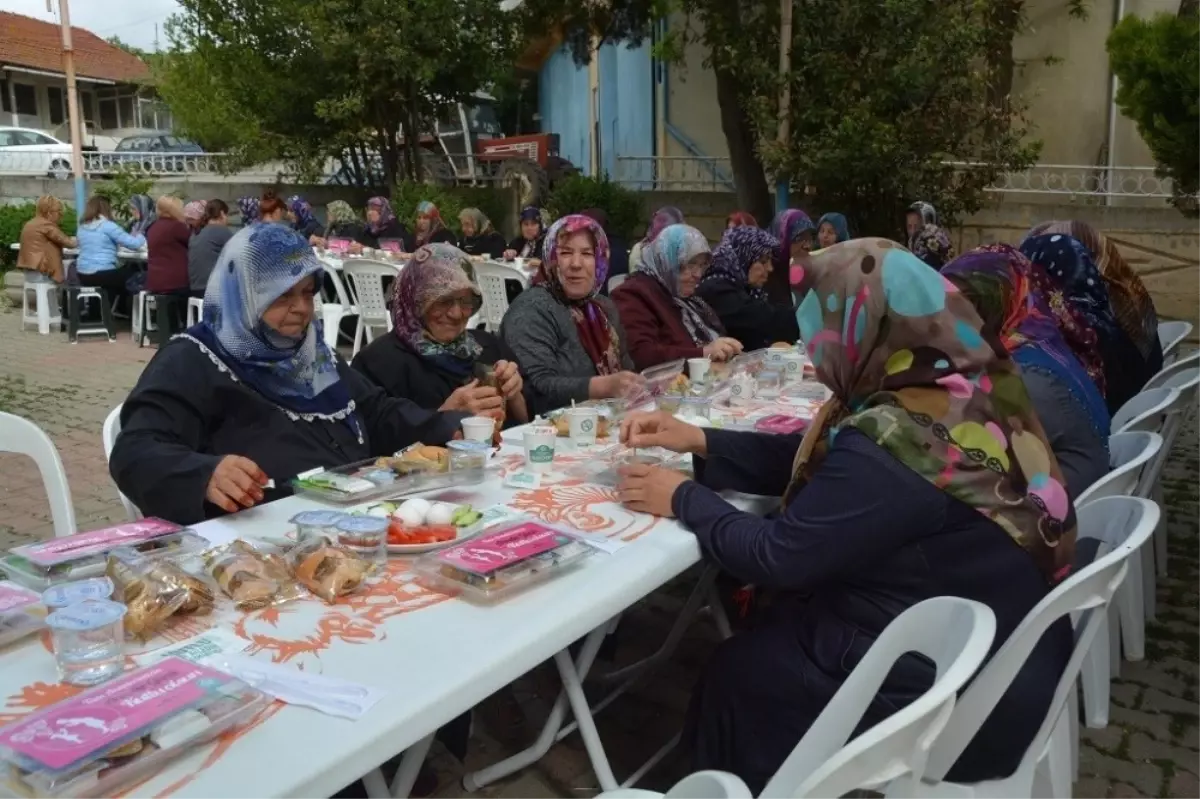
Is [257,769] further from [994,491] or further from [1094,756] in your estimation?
[1094,756]

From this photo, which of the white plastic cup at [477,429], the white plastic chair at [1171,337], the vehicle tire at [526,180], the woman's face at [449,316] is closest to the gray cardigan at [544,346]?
the woman's face at [449,316]

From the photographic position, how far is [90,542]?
1747mm

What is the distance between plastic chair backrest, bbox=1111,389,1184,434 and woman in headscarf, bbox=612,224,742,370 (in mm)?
1673

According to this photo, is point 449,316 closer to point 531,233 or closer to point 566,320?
point 566,320

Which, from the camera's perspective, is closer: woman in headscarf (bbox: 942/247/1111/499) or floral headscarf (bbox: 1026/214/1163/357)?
woman in headscarf (bbox: 942/247/1111/499)

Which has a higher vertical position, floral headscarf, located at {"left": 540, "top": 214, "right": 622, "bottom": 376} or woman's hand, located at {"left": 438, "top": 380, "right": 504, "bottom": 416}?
floral headscarf, located at {"left": 540, "top": 214, "right": 622, "bottom": 376}

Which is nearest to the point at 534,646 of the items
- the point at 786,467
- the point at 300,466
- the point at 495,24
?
the point at 786,467

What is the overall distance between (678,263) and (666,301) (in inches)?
7.8

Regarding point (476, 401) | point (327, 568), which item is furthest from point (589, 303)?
point (327, 568)

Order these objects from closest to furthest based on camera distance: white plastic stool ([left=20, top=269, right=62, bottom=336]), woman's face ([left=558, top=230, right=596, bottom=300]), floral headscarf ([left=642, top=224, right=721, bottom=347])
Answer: woman's face ([left=558, top=230, right=596, bottom=300]) → floral headscarf ([left=642, top=224, right=721, bottom=347]) → white plastic stool ([left=20, top=269, right=62, bottom=336])

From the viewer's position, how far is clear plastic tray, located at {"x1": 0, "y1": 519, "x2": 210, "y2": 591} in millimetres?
1635

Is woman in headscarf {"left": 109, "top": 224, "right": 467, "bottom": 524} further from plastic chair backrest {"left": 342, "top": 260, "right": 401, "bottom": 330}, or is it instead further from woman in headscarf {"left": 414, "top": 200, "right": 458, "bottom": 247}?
woman in headscarf {"left": 414, "top": 200, "right": 458, "bottom": 247}

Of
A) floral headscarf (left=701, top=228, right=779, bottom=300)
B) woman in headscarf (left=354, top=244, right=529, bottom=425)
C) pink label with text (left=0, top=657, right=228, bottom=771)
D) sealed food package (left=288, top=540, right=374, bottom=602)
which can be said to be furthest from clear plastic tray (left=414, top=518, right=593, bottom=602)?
floral headscarf (left=701, top=228, right=779, bottom=300)

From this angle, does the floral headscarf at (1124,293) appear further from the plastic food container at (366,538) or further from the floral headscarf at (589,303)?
the plastic food container at (366,538)
